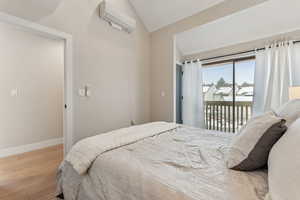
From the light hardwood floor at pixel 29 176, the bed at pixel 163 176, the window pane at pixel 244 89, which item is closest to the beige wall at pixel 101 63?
the light hardwood floor at pixel 29 176

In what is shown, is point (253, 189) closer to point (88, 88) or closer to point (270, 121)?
point (270, 121)

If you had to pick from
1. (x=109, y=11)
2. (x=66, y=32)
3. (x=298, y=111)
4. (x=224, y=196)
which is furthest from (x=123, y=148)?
(x=109, y=11)

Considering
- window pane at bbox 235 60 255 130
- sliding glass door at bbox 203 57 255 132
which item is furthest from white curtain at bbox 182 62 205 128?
window pane at bbox 235 60 255 130

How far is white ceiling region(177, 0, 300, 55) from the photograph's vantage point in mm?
2498

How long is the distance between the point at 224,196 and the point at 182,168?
0.30 m

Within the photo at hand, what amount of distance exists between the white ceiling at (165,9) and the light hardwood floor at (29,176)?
126 inches

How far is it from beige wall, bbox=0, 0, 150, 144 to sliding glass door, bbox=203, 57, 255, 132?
1593mm

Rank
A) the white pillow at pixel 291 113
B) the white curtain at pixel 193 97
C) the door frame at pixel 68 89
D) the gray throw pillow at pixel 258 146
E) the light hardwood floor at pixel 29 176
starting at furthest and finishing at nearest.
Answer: the white curtain at pixel 193 97 → the door frame at pixel 68 89 → the light hardwood floor at pixel 29 176 → the white pillow at pixel 291 113 → the gray throw pillow at pixel 258 146

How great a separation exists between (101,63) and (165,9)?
1.64 meters

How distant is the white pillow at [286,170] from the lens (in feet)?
1.66

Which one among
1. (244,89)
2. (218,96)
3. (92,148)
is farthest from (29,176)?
(244,89)

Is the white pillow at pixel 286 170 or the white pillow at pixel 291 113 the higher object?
the white pillow at pixel 291 113

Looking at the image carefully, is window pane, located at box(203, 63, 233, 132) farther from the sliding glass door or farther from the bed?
the bed

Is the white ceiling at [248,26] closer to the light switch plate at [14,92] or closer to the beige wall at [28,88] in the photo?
the beige wall at [28,88]
